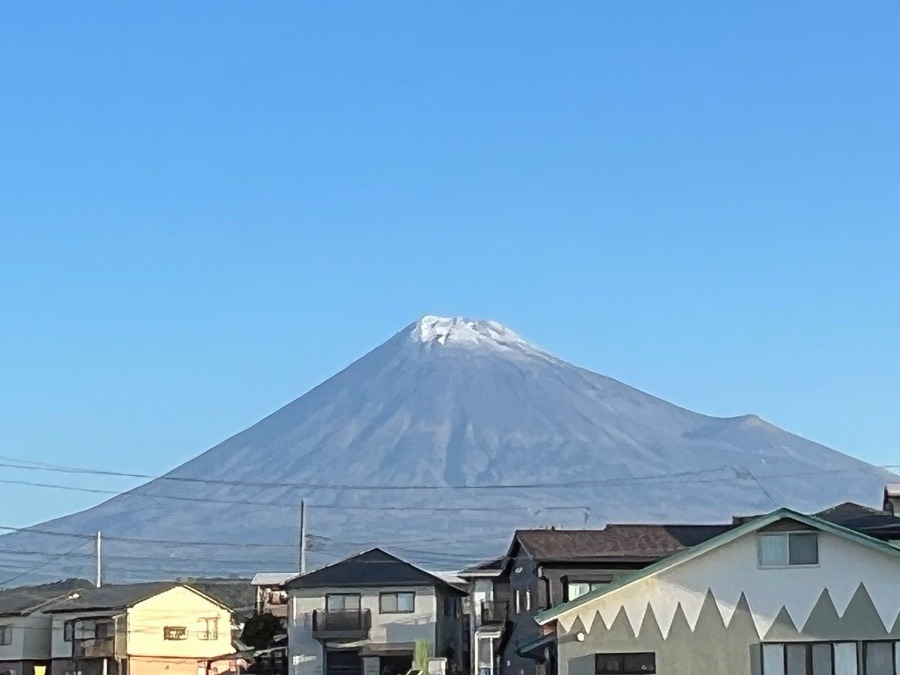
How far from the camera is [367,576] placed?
172 ft

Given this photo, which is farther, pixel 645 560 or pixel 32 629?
pixel 32 629

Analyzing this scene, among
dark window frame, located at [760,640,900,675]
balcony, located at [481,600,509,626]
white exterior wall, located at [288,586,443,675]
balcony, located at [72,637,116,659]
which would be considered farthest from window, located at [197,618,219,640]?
dark window frame, located at [760,640,900,675]

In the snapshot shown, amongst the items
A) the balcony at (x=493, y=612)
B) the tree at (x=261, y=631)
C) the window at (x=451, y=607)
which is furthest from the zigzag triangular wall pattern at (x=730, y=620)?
the tree at (x=261, y=631)

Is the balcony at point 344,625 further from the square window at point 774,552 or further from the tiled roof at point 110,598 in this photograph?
the square window at point 774,552

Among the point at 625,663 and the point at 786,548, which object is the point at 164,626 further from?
the point at 786,548

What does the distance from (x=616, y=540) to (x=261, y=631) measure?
23.2 metres

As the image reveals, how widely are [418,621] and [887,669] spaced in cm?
2843

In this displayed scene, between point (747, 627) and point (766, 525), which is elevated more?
point (766, 525)

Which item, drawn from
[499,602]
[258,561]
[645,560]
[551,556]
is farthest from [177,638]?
[258,561]

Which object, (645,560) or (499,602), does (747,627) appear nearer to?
(645,560)

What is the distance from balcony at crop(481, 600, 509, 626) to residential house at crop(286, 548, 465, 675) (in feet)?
5.01

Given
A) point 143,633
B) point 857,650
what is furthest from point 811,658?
point 143,633

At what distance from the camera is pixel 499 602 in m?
51.8

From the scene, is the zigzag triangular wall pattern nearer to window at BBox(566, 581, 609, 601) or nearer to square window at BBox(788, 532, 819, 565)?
square window at BBox(788, 532, 819, 565)
